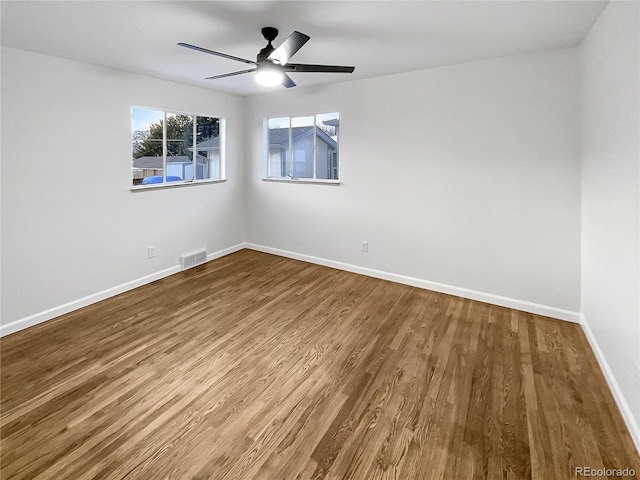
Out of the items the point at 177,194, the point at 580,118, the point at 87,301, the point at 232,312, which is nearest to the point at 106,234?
the point at 87,301

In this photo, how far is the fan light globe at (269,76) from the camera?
8.14 ft

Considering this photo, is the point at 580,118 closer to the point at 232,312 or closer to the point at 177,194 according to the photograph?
the point at 232,312

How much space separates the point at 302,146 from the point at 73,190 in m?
2.94

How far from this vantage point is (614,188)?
2.19m

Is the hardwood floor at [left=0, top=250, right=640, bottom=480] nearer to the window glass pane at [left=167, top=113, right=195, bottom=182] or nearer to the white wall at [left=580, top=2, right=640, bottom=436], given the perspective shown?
the white wall at [left=580, top=2, right=640, bottom=436]

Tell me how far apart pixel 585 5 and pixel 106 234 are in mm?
4601

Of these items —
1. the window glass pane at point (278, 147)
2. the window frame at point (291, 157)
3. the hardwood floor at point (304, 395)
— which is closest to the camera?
the hardwood floor at point (304, 395)

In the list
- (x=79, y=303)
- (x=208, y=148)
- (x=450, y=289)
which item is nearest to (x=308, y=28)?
(x=208, y=148)

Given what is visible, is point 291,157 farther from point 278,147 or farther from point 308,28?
point 308,28

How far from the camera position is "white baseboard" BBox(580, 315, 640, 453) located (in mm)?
1788

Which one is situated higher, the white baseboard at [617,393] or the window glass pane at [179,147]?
the window glass pane at [179,147]

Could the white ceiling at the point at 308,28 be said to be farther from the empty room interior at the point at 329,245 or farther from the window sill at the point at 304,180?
the window sill at the point at 304,180

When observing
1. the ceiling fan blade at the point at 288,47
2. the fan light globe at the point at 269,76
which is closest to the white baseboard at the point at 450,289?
the fan light globe at the point at 269,76

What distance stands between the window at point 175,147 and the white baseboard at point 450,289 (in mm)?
1706
